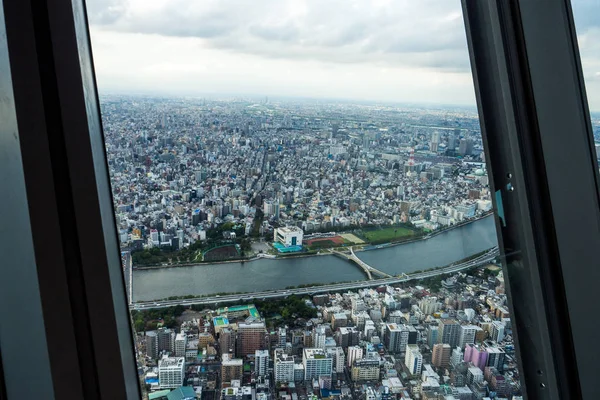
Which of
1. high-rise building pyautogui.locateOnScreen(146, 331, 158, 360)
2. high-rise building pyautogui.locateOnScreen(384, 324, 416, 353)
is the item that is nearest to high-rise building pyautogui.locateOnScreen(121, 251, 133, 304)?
high-rise building pyautogui.locateOnScreen(146, 331, 158, 360)

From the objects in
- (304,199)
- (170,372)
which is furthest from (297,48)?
(170,372)

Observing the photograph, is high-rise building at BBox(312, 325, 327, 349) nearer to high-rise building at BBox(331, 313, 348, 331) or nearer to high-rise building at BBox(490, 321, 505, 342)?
high-rise building at BBox(331, 313, 348, 331)

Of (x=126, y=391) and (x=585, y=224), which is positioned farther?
(x=585, y=224)

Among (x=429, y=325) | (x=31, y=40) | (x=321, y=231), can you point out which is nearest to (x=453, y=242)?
(x=429, y=325)

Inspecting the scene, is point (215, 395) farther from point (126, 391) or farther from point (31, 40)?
point (31, 40)

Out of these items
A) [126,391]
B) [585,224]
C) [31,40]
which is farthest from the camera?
[585,224]

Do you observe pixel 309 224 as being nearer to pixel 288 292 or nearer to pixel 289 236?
pixel 289 236

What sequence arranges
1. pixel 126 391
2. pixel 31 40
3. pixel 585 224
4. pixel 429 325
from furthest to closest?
1. pixel 429 325
2. pixel 585 224
3. pixel 126 391
4. pixel 31 40
